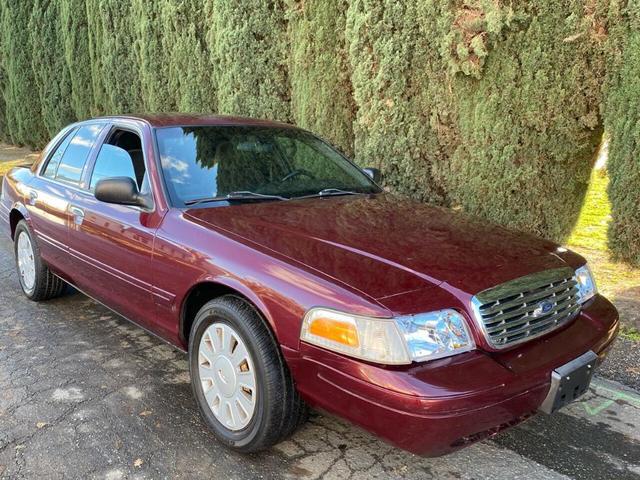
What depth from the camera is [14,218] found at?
5.09 meters

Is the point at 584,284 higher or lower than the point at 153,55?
lower

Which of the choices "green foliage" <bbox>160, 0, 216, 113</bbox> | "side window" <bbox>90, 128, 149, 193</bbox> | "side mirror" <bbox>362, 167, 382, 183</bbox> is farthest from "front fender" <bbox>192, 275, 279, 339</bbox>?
"green foliage" <bbox>160, 0, 216, 113</bbox>

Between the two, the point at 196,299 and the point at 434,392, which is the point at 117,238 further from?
the point at 434,392

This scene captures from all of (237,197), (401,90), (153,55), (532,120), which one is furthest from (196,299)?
(153,55)

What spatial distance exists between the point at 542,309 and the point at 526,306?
11 cm

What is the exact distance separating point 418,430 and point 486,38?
12.9 ft

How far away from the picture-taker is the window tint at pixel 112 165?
365 centimetres

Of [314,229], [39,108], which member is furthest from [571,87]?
[39,108]

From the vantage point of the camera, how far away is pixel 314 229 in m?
2.93

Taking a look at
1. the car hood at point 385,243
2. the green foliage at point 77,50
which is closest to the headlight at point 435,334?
the car hood at point 385,243

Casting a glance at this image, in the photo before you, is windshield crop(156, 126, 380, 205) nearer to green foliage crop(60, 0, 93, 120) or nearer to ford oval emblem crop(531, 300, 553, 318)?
ford oval emblem crop(531, 300, 553, 318)

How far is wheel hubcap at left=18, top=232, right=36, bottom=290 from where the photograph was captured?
4.77 meters

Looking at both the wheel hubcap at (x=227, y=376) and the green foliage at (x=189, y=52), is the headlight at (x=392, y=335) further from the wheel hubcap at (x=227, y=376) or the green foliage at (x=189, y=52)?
the green foliage at (x=189, y=52)

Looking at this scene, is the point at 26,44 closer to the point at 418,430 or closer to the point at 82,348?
the point at 82,348
